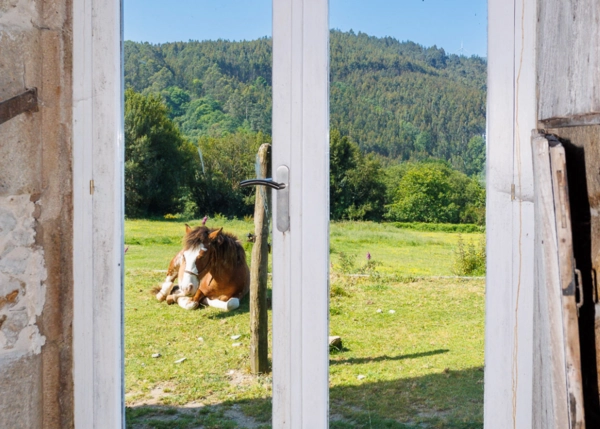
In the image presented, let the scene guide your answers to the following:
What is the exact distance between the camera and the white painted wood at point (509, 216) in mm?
1478

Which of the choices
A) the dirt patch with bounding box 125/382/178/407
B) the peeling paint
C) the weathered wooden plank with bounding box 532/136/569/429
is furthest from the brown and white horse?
the weathered wooden plank with bounding box 532/136/569/429

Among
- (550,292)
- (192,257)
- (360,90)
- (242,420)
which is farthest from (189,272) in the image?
(550,292)

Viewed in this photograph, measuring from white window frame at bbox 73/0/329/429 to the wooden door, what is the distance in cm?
61

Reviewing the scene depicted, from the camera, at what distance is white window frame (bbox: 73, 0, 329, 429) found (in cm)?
163

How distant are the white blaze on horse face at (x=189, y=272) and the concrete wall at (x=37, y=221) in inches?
13.1

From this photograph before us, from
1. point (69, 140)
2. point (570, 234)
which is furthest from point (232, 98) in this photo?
point (570, 234)

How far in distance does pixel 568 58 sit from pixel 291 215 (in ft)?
2.51

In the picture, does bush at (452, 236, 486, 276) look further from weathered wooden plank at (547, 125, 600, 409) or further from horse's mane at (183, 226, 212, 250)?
horse's mane at (183, 226, 212, 250)

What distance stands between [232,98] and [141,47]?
1.00 feet

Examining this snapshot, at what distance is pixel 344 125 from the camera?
1.63 m

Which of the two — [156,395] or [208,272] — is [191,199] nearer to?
[208,272]

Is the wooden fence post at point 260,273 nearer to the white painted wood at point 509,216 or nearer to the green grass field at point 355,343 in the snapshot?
the green grass field at point 355,343

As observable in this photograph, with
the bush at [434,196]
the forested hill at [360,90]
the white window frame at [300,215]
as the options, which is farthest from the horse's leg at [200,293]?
the bush at [434,196]

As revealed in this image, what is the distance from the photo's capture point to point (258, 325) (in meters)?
1.69
